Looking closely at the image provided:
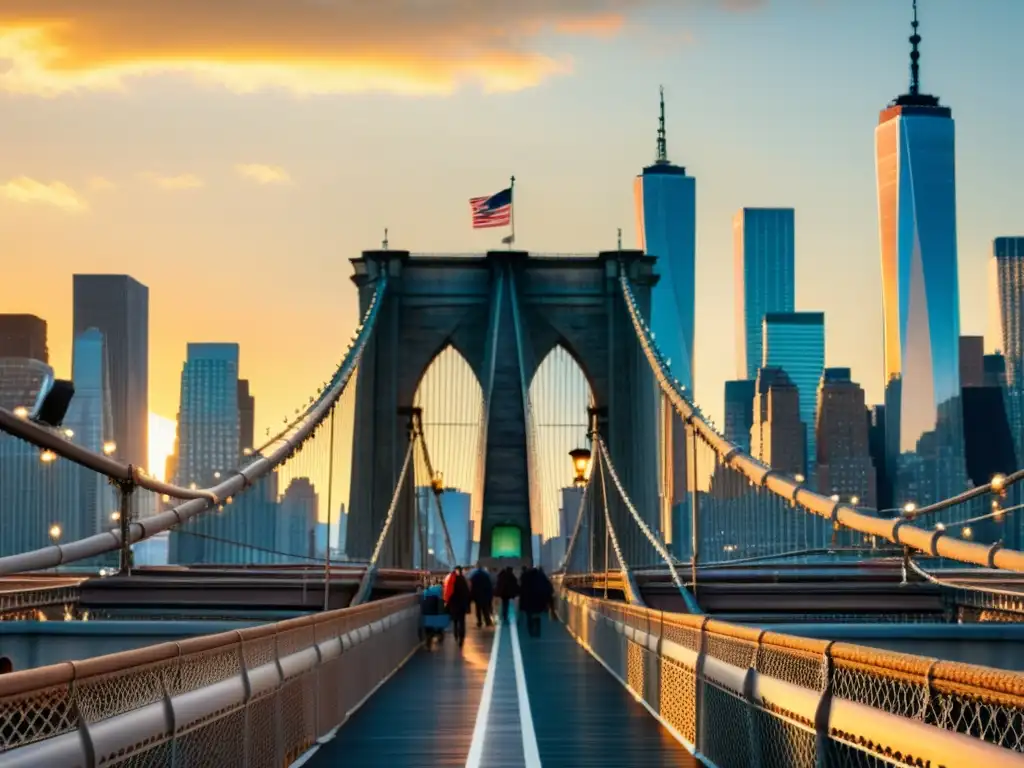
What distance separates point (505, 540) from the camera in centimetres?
8825

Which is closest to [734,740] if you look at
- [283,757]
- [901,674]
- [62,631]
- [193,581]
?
[283,757]

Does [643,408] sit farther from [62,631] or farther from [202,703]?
[202,703]

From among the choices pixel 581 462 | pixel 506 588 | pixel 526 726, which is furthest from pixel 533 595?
pixel 526 726

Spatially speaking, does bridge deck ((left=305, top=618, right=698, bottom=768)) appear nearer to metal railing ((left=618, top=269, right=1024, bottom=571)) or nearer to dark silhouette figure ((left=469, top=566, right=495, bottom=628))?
metal railing ((left=618, top=269, right=1024, bottom=571))

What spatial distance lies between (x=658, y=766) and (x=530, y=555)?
A: 72583mm

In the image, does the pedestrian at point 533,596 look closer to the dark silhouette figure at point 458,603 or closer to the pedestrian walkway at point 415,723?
the dark silhouette figure at point 458,603

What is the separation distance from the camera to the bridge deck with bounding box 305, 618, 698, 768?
15.4 metres

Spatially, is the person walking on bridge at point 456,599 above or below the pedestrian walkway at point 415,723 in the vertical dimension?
above

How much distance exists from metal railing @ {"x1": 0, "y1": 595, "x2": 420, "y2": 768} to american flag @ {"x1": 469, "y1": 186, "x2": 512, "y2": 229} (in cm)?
5357

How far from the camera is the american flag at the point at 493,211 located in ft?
242

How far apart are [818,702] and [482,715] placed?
9.84 m

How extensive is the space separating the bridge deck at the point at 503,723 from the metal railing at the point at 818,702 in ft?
1.57

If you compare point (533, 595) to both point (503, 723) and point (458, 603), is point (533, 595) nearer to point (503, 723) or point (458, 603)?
point (458, 603)

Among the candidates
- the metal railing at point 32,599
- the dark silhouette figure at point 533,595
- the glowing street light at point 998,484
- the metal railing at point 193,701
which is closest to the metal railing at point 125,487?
the metal railing at point 32,599
